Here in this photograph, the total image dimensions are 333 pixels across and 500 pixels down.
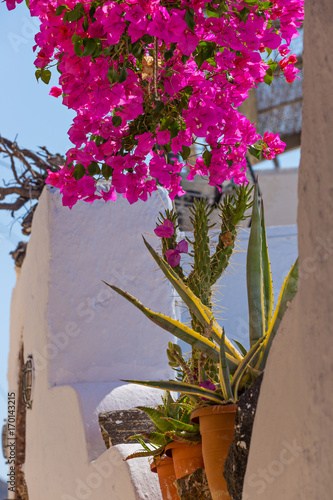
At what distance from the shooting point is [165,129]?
173 cm

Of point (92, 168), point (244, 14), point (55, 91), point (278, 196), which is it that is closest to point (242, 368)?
point (92, 168)

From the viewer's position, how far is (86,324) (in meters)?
3.50

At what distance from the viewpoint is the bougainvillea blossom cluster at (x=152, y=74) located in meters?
1.51

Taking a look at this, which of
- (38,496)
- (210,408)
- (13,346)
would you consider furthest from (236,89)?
(13,346)

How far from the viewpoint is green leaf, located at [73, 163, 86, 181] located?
1.76 meters

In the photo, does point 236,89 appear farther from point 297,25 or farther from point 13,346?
point 13,346

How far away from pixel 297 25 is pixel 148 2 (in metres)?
0.52

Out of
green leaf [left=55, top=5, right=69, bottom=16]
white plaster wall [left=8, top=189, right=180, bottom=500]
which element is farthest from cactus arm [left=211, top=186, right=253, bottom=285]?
white plaster wall [left=8, top=189, right=180, bottom=500]

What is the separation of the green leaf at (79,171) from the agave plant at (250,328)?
32cm

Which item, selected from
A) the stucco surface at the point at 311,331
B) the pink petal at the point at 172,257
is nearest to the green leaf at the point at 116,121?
the pink petal at the point at 172,257

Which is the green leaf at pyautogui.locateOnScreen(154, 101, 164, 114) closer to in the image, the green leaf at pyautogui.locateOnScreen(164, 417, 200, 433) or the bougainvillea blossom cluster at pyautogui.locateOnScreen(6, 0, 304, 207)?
the bougainvillea blossom cluster at pyautogui.locateOnScreen(6, 0, 304, 207)

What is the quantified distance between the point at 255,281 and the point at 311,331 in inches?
28.3

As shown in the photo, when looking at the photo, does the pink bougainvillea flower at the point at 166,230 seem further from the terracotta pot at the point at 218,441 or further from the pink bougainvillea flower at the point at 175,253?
the terracotta pot at the point at 218,441

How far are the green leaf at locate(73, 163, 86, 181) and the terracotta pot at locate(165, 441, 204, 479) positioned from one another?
780 mm
